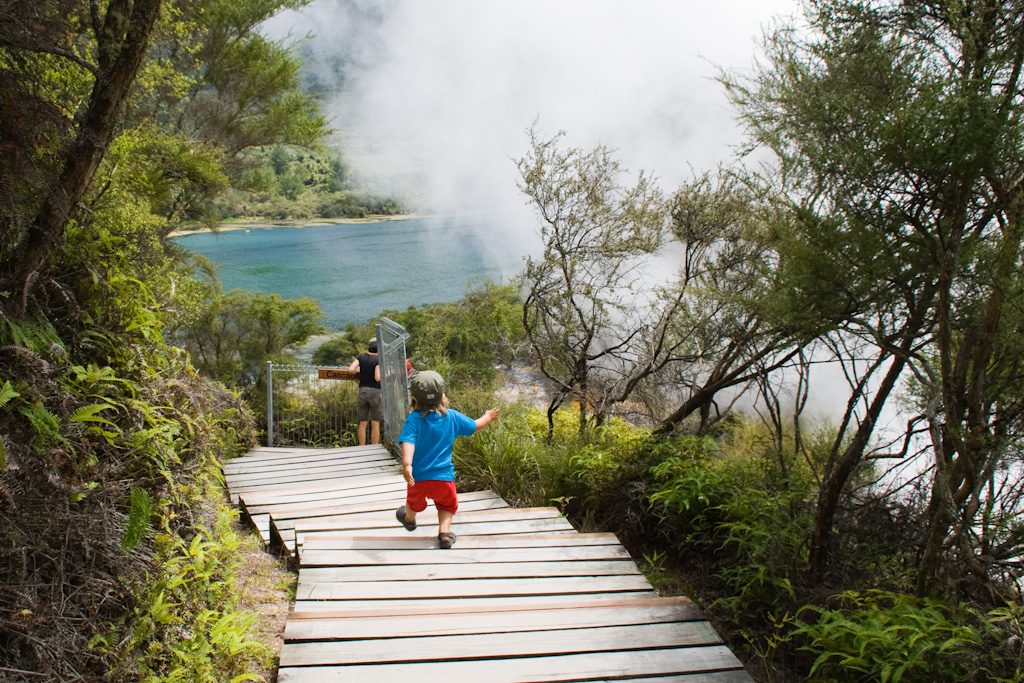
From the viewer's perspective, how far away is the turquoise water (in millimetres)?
22359

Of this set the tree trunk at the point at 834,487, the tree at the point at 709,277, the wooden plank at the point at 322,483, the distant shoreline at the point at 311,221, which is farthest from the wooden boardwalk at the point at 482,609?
the distant shoreline at the point at 311,221

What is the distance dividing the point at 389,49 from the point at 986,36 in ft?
99.7

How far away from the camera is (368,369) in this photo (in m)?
9.08

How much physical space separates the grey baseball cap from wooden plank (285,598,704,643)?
1397mm

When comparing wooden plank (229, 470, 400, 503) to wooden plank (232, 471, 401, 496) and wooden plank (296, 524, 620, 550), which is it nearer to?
wooden plank (232, 471, 401, 496)

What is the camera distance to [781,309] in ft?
13.5

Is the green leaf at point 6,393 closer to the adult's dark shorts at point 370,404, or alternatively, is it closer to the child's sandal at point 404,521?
the child's sandal at point 404,521

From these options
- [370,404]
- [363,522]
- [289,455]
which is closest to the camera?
[363,522]

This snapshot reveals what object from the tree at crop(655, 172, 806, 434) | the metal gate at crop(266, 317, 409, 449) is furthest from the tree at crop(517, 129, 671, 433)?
the metal gate at crop(266, 317, 409, 449)

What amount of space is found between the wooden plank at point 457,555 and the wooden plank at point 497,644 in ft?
2.36

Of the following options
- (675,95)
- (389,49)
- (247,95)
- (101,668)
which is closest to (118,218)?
(101,668)

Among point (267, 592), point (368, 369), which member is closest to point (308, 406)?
point (368, 369)

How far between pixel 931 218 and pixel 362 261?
79.7 ft

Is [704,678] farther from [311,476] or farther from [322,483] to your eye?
[311,476]
